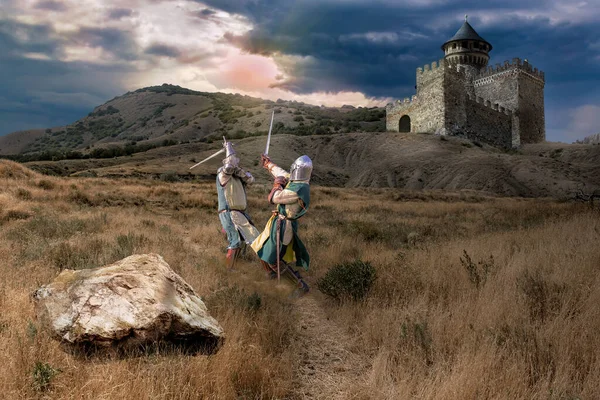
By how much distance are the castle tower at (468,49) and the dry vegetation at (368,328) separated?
186ft

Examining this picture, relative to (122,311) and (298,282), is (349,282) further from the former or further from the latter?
(122,311)

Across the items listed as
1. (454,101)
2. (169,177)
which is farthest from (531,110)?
(169,177)

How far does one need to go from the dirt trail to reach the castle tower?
61420 mm

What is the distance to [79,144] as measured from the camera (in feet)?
315

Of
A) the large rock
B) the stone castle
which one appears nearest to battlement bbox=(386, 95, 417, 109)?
the stone castle

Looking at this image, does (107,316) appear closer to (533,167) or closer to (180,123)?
(533,167)

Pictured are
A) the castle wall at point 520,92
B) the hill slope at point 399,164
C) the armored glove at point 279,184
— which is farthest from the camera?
the castle wall at point 520,92

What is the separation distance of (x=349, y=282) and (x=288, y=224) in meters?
1.47

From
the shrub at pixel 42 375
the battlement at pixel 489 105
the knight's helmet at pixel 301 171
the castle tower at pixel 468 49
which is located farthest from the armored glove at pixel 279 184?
the castle tower at pixel 468 49

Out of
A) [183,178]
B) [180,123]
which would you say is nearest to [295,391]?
[183,178]

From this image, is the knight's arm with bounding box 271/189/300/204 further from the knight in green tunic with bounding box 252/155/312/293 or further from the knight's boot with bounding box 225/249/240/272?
the knight's boot with bounding box 225/249/240/272

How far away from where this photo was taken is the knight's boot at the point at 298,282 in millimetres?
6259

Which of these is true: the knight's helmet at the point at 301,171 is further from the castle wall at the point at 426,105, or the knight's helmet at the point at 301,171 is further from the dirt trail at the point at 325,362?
the castle wall at the point at 426,105

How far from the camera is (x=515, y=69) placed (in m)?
53.9
